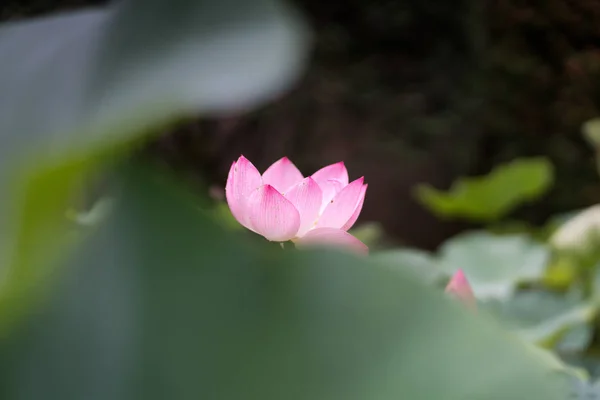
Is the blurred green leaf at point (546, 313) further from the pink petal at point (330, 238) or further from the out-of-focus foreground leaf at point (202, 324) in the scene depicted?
the out-of-focus foreground leaf at point (202, 324)

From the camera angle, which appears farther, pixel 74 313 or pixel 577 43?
pixel 577 43

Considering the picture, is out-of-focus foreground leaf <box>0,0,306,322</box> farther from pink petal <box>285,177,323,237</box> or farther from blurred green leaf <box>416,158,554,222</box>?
blurred green leaf <box>416,158,554,222</box>

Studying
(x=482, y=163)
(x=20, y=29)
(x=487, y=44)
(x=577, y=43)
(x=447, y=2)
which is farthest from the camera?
(x=447, y=2)

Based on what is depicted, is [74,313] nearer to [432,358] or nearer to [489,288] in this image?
[432,358]

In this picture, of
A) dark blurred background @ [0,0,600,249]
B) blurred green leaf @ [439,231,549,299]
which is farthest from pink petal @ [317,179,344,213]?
dark blurred background @ [0,0,600,249]

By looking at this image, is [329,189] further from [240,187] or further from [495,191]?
[495,191]

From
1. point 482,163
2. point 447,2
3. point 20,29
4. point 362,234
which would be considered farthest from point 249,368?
point 447,2

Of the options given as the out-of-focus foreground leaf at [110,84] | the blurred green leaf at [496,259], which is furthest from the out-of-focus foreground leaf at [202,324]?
the blurred green leaf at [496,259]
